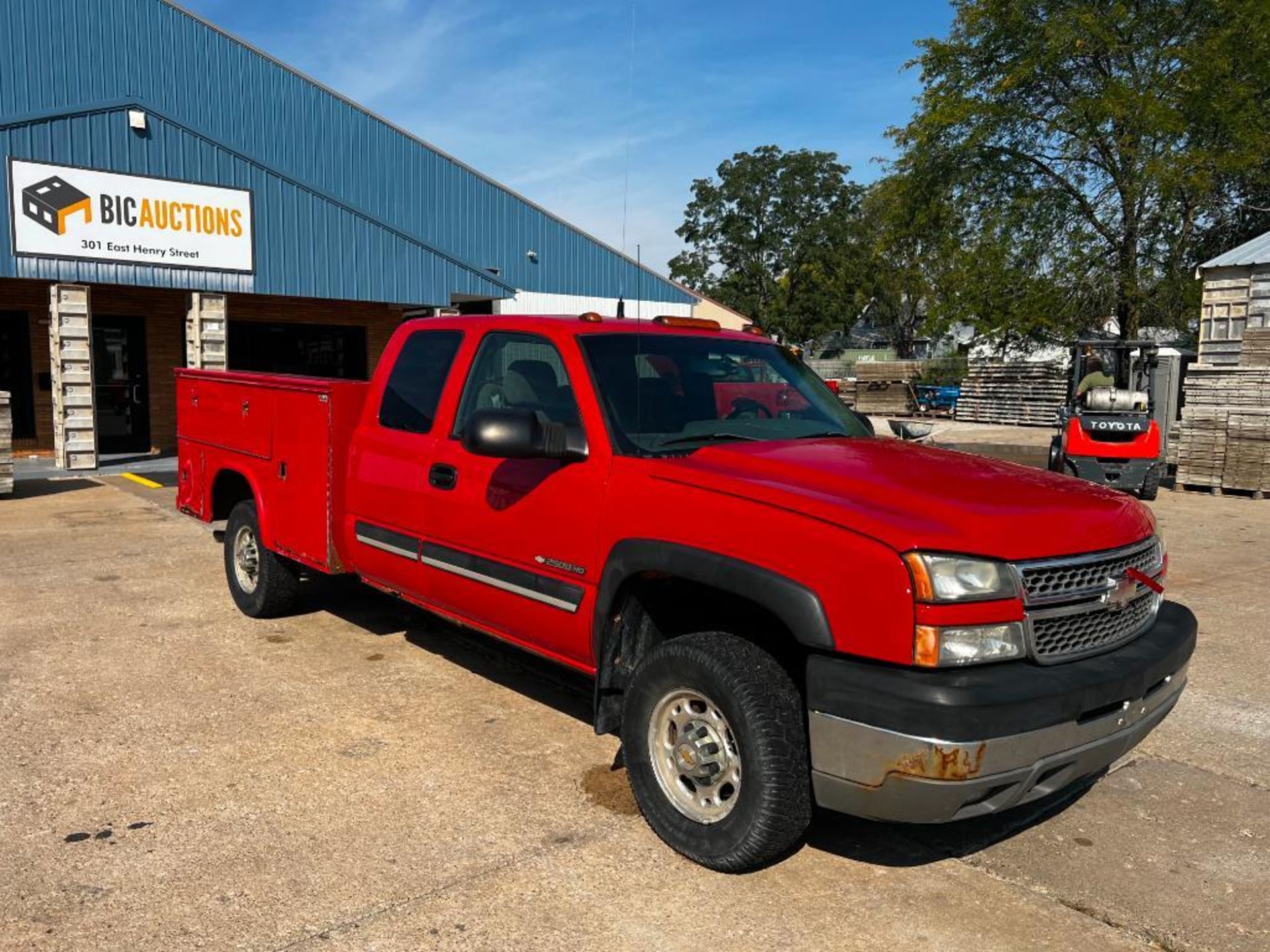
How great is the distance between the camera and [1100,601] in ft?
10.4

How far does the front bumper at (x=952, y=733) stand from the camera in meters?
2.76

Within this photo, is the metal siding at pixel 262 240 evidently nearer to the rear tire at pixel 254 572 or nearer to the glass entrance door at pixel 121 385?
the glass entrance door at pixel 121 385

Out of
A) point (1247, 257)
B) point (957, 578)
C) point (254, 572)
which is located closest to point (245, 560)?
point (254, 572)

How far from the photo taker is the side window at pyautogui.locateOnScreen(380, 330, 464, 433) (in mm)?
4773

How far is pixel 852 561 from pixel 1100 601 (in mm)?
930

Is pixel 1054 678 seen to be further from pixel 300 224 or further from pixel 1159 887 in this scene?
pixel 300 224

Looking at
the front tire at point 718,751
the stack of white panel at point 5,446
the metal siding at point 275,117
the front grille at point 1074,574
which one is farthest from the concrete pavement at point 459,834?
the metal siding at point 275,117

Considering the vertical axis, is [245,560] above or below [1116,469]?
below

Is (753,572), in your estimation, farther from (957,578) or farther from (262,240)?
(262,240)

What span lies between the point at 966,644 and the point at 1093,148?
29374mm

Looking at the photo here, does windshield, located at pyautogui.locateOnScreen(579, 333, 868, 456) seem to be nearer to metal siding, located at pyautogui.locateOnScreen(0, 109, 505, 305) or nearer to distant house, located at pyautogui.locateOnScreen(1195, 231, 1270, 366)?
metal siding, located at pyautogui.locateOnScreen(0, 109, 505, 305)

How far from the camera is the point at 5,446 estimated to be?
36.9 ft

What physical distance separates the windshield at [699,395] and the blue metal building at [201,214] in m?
13.6

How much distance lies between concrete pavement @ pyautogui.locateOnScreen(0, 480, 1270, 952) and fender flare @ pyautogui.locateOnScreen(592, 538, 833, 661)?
2.91 ft
